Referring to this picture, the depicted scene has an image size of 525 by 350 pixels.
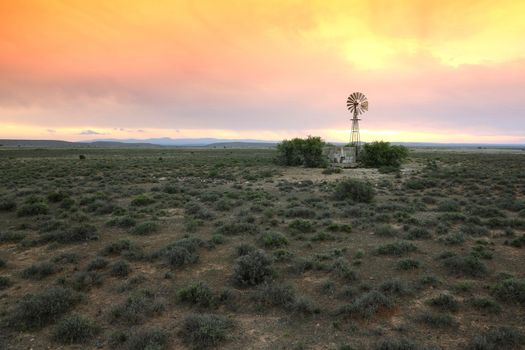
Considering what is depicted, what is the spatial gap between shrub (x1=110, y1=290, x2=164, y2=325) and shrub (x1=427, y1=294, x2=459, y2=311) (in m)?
5.67

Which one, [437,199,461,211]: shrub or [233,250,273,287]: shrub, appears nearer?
[233,250,273,287]: shrub

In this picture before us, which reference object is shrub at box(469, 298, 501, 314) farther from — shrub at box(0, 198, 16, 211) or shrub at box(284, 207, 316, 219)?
shrub at box(0, 198, 16, 211)

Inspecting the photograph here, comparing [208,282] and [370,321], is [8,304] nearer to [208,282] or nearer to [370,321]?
[208,282]

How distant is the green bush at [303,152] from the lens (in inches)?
1473

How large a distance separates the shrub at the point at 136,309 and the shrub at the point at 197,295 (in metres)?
0.53

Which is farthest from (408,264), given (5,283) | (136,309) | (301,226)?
(5,283)

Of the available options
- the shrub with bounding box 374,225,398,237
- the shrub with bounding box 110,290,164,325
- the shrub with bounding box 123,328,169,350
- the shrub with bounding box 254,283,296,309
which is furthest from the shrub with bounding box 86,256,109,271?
the shrub with bounding box 374,225,398,237

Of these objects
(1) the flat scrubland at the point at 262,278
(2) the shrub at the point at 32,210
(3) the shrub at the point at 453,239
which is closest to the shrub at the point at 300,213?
(1) the flat scrubland at the point at 262,278

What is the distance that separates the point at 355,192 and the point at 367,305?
1162cm

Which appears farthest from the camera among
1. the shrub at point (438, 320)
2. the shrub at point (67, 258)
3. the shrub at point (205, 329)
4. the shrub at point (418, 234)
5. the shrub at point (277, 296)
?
the shrub at point (418, 234)

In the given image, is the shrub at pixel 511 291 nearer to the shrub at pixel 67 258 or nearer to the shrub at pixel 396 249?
the shrub at pixel 396 249

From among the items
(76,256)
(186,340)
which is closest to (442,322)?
(186,340)

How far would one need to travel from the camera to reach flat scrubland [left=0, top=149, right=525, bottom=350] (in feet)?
18.5

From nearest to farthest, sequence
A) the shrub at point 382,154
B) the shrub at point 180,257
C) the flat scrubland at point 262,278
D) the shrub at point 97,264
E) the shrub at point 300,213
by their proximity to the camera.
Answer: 1. the flat scrubland at point 262,278
2. the shrub at point 97,264
3. the shrub at point 180,257
4. the shrub at point 300,213
5. the shrub at point 382,154
